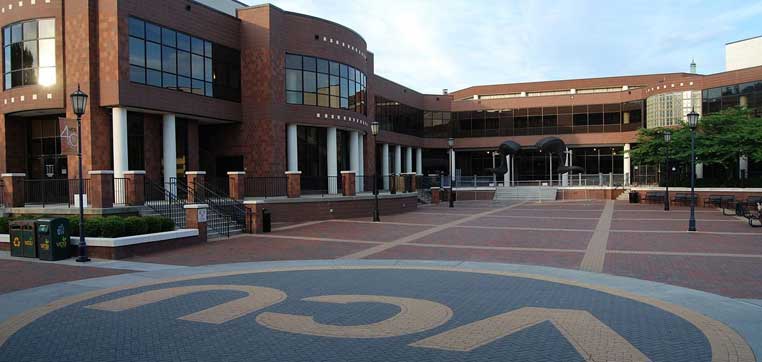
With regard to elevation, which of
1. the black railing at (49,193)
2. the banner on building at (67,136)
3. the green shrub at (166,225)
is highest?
the banner on building at (67,136)

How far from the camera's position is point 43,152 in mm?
26578

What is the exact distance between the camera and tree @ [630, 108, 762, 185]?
3409 cm

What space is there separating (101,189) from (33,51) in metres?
10.3

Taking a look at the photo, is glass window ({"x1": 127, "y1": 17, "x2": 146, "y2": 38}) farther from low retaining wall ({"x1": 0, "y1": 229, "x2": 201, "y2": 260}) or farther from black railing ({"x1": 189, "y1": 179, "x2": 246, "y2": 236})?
low retaining wall ({"x1": 0, "y1": 229, "x2": 201, "y2": 260})

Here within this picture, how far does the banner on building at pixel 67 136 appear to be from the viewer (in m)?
17.4

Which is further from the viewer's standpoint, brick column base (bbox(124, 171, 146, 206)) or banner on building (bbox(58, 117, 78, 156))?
brick column base (bbox(124, 171, 146, 206))

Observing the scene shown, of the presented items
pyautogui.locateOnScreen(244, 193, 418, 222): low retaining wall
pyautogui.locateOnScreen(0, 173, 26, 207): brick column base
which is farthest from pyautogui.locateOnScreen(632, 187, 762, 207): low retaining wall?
pyautogui.locateOnScreen(0, 173, 26, 207): brick column base

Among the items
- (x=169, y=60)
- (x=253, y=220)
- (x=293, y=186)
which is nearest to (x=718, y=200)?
(x=293, y=186)

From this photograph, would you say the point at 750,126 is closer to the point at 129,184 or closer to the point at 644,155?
the point at 644,155

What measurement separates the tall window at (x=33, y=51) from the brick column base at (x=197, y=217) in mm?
11172

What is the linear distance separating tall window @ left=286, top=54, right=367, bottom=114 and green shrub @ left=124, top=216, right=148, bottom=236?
15719 mm

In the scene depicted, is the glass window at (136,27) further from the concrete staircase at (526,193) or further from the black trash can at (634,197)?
the black trash can at (634,197)

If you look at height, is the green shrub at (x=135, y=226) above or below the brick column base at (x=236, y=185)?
below

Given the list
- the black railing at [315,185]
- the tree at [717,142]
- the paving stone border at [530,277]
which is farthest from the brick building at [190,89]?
the tree at [717,142]
